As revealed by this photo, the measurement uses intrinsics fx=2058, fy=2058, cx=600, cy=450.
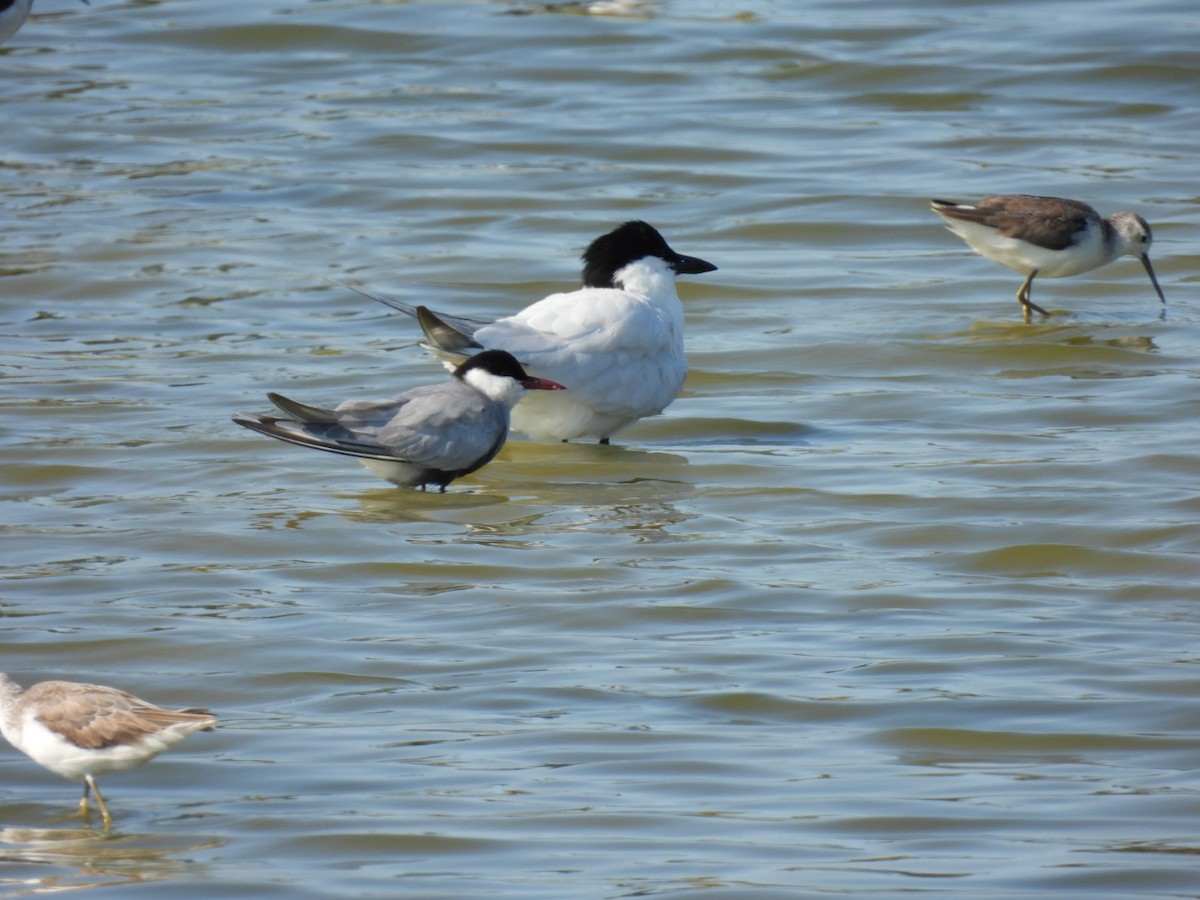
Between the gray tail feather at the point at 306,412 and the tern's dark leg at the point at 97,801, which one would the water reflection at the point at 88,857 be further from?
the gray tail feather at the point at 306,412

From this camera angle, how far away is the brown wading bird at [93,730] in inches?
205

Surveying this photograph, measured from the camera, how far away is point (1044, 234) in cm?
1140

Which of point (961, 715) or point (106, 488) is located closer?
point (961, 715)

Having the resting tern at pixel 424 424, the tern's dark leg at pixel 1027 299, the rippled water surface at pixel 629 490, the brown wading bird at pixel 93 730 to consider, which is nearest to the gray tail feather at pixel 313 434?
the resting tern at pixel 424 424

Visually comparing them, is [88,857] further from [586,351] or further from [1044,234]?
[1044,234]

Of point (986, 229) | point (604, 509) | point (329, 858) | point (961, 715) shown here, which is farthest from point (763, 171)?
point (329, 858)

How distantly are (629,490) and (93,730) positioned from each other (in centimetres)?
384

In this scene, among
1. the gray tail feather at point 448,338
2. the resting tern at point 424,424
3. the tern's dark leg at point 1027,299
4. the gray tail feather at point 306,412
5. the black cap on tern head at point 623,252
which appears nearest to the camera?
the gray tail feather at point 306,412

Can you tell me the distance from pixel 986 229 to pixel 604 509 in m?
4.17

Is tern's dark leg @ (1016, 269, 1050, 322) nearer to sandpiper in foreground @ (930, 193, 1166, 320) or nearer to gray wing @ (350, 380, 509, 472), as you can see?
sandpiper in foreground @ (930, 193, 1166, 320)

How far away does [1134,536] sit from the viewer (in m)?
7.66

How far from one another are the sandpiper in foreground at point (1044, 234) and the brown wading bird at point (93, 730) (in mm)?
7280

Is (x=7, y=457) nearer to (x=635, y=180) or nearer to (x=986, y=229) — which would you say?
(x=986, y=229)

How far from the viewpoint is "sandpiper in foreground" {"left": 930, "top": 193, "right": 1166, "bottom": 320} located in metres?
11.5
